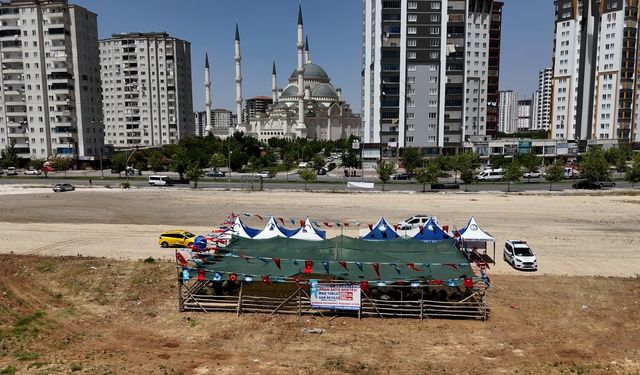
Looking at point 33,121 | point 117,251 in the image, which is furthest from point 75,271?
point 33,121

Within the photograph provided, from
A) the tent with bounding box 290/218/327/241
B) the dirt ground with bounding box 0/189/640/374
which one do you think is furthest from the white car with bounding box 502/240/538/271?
the tent with bounding box 290/218/327/241

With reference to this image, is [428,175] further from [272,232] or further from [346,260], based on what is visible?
[346,260]

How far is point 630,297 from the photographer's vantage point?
2016cm

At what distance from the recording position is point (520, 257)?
950 inches

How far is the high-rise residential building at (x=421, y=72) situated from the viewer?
8181 cm

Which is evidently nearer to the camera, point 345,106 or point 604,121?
point 604,121

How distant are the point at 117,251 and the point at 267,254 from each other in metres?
12.9

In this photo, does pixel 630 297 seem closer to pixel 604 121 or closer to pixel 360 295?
pixel 360 295

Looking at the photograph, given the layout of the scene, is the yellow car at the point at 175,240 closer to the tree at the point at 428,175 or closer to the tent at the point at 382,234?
the tent at the point at 382,234

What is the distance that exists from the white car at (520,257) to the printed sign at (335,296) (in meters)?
11.0

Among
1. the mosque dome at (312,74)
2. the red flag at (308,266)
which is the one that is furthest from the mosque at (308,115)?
the red flag at (308,266)

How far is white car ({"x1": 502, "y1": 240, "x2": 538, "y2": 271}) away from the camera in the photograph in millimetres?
23953

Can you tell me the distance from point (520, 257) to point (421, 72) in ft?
215

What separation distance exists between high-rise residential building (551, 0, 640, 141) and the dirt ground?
72.8 metres
